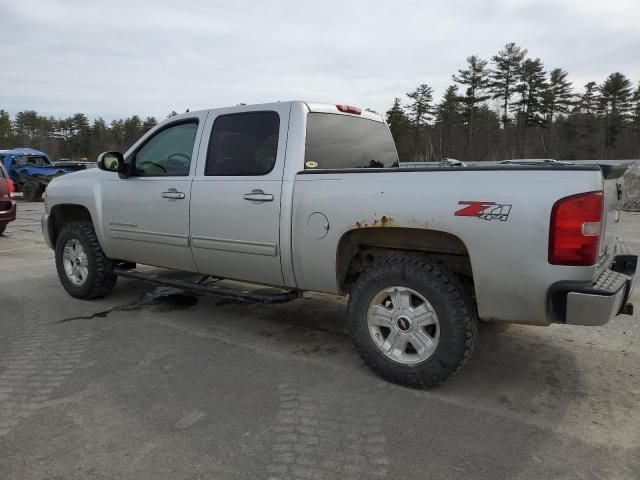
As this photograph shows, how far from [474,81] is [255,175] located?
56.3 meters

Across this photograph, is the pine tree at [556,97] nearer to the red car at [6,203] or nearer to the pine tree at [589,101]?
the pine tree at [589,101]

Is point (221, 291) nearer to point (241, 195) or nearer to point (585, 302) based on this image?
point (241, 195)

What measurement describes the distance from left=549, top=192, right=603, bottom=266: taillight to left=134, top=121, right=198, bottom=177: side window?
3.01 m

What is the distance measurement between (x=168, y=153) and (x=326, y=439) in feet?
10.2

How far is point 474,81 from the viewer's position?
180 ft

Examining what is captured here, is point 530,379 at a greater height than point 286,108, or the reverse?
point 286,108

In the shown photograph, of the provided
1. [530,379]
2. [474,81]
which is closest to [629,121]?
[474,81]

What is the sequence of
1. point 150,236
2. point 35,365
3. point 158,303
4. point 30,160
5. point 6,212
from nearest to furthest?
point 35,365 → point 150,236 → point 158,303 → point 6,212 → point 30,160

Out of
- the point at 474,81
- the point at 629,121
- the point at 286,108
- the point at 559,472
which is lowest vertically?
the point at 559,472

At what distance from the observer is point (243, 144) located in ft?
13.7

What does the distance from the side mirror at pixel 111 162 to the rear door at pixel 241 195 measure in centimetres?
100

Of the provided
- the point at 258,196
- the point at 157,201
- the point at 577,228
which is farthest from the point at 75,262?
the point at 577,228

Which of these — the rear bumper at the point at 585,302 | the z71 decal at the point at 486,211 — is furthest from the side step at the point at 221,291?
the rear bumper at the point at 585,302

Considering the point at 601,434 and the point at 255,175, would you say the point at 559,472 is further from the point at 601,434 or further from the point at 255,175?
the point at 255,175
